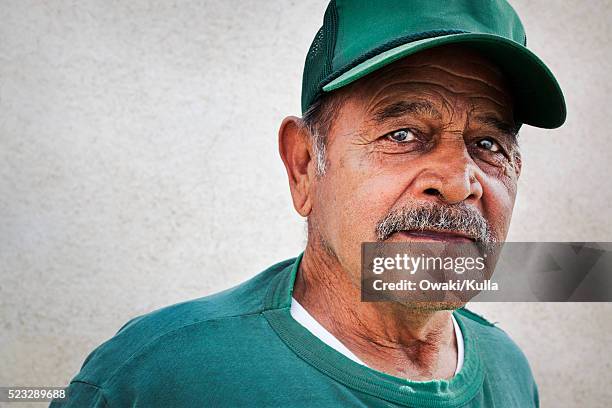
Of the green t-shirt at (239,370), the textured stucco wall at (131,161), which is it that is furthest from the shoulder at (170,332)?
the textured stucco wall at (131,161)

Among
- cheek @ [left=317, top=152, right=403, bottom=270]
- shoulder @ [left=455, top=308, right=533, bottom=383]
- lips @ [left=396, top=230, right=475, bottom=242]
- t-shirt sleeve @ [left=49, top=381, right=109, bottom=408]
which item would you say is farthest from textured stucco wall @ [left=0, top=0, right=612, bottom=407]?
lips @ [left=396, top=230, right=475, bottom=242]

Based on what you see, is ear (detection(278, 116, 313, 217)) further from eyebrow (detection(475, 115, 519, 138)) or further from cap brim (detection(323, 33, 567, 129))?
eyebrow (detection(475, 115, 519, 138))

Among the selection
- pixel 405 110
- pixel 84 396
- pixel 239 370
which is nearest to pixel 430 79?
pixel 405 110

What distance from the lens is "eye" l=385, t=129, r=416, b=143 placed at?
1074mm

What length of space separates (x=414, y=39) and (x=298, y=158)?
0.32 metres

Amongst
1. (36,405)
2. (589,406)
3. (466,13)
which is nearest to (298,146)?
(466,13)

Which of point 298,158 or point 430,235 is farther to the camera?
point 298,158

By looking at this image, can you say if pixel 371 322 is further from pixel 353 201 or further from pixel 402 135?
pixel 402 135

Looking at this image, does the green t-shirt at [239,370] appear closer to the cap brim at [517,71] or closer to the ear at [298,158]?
the ear at [298,158]

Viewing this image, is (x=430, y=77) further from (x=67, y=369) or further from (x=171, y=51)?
(x=67, y=369)

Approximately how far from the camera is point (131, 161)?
7.09 ft

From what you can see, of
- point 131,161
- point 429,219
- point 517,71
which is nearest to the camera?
point 429,219

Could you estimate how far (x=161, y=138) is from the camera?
86.5 inches

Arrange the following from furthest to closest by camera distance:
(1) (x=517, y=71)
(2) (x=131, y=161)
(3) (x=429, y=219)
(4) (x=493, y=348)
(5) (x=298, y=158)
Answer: (2) (x=131, y=161), (4) (x=493, y=348), (5) (x=298, y=158), (1) (x=517, y=71), (3) (x=429, y=219)
